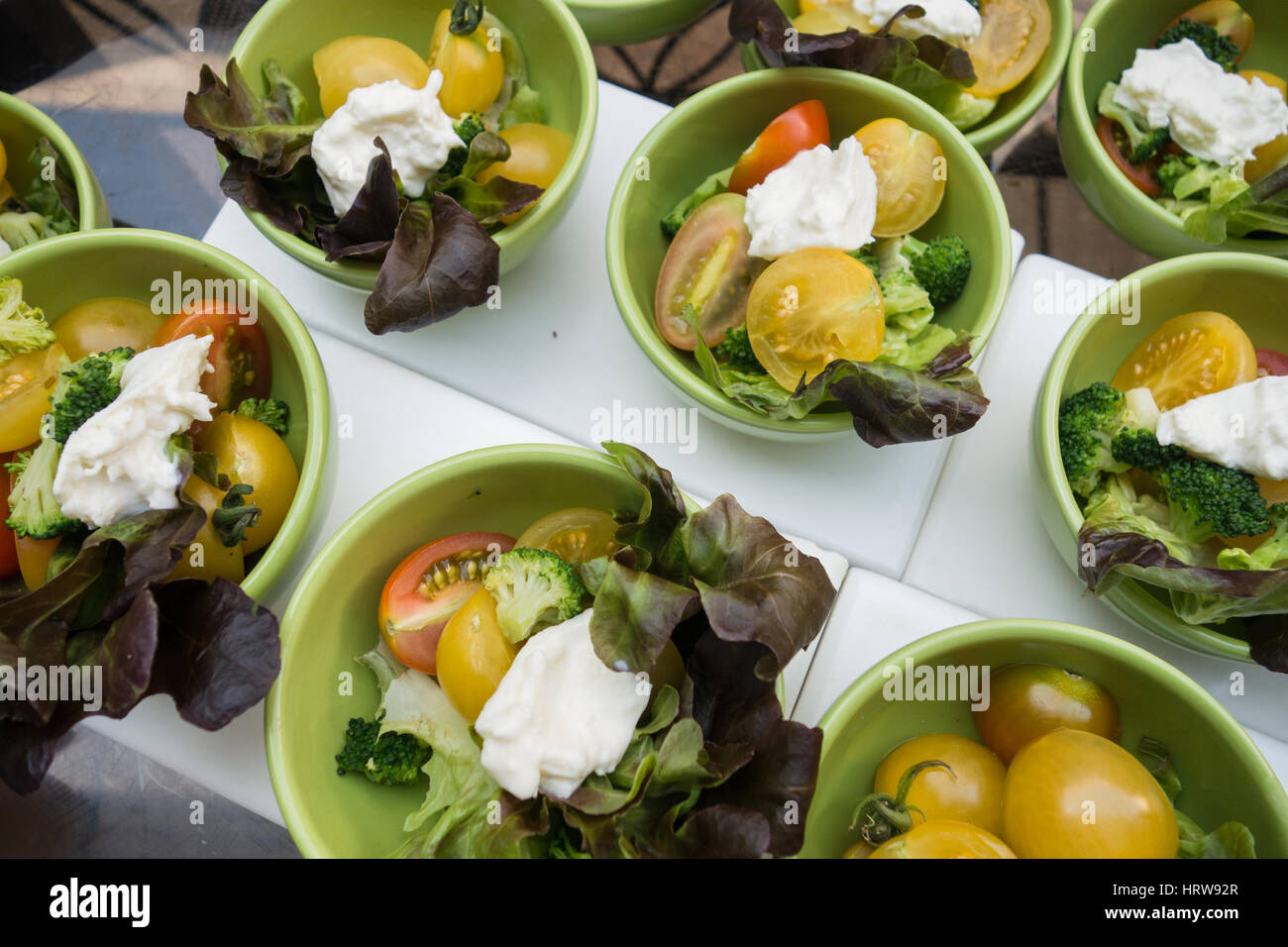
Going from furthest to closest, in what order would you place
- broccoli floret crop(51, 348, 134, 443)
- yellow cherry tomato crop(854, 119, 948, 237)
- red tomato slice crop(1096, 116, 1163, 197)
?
red tomato slice crop(1096, 116, 1163, 197) < yellow cherry tomato crop(854, 119, 948, 237) < broccoli floret crop(51, 348, 134, 443)

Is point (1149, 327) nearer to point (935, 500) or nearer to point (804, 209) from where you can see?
point (935, 500)

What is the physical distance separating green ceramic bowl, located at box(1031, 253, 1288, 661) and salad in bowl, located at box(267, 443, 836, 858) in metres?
0.34

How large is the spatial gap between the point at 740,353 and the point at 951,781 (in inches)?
22.6

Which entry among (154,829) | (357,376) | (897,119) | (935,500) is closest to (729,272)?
(897,119)

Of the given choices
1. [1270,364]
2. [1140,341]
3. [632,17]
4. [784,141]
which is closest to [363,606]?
[784,141]

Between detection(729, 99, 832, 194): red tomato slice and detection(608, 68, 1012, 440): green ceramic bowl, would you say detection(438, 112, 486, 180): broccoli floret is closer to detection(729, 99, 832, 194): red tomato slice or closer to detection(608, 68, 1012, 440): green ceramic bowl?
detection(608, 68, 1012, 440): green ceramic bowl

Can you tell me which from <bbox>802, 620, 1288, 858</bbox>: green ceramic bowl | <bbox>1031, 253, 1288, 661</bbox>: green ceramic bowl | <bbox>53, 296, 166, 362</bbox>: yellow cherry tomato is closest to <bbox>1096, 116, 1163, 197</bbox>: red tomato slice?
<bbox>1031, 253, 1288, 661</bbox>: green ceramic bowl

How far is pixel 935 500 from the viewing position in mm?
1318

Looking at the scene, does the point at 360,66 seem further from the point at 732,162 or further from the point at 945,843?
the point at 945,843

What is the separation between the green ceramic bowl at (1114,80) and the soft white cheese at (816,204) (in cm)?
41

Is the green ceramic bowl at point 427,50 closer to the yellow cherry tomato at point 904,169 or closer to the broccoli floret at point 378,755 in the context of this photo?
the yellow cherry tomato at point 904,169

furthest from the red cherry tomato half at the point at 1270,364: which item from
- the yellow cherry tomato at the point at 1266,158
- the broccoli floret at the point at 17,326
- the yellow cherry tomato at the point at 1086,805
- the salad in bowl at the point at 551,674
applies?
the broccoli floret at the point at 17,326

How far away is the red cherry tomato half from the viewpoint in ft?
4.13
